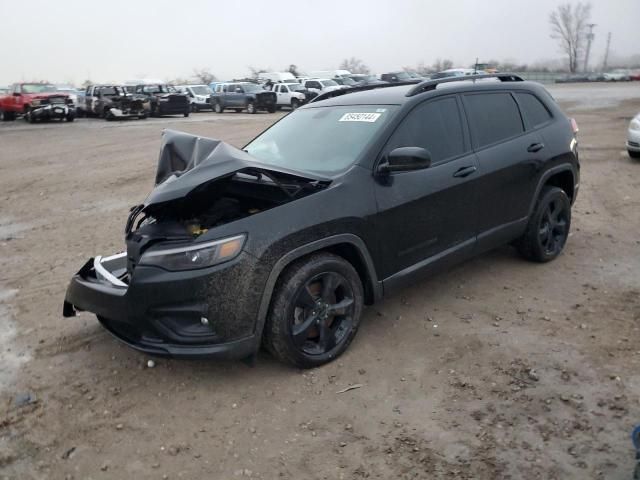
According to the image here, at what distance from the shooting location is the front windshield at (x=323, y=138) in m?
4.05

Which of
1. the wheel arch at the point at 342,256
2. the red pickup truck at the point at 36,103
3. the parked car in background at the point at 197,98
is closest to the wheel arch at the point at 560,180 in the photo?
the wheel arch at the point at 342,256

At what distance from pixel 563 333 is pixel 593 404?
36.4 inches

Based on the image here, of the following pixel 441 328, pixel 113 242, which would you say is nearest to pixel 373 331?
pixel 441 328

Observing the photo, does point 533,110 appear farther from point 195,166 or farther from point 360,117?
point 195,166

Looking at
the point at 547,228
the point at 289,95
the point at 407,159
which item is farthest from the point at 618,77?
the point at 407,159

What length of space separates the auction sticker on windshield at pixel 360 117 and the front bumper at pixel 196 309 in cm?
159

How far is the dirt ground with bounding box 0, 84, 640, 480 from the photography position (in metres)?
2.85

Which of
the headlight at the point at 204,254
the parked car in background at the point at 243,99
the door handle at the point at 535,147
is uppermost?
the parked car in background at the point at 243,99

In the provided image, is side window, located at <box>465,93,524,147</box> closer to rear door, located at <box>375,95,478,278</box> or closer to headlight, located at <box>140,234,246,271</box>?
rear door, located at <box>375,95,478,278</box>

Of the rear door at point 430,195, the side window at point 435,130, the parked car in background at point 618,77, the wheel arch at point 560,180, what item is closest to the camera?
the rear door at point 430,195

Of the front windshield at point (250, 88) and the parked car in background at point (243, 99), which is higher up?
the front windshield at point (250, 88)

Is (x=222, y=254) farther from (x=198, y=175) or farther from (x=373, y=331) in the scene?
(x=373, y=331)

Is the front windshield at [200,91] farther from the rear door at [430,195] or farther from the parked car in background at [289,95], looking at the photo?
the rear door at [430,195]

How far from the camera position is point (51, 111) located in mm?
24922
